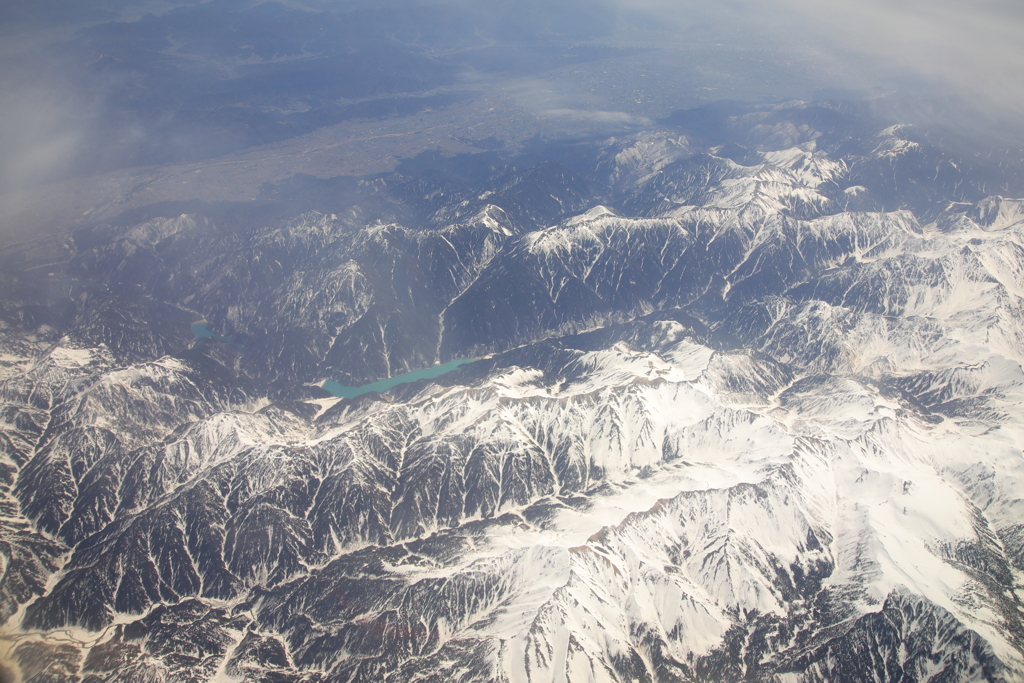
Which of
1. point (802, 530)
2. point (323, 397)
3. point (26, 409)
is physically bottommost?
point (323, 397)

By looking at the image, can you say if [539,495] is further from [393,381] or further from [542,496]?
[393,381]

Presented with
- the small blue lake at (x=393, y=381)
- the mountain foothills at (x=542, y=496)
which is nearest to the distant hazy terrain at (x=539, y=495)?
the mountain foothills at (x=542, y=496)

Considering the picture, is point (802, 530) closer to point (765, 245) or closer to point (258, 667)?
point (258, 667)

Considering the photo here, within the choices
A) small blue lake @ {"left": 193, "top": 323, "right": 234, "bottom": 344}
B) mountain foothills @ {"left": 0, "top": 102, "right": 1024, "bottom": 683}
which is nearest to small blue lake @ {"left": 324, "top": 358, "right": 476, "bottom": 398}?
mountain foothills @ {"left": 0, "top": 102, "right": 1024, "bottom": 683}

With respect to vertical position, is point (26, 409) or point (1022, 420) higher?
point (1022, 420)

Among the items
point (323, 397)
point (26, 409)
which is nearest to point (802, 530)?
point (323, 397)

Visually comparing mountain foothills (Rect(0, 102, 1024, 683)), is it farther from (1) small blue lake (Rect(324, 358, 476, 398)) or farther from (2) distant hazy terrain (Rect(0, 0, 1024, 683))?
(1) small blue lake (Rect(324, 358, 476, 398))
